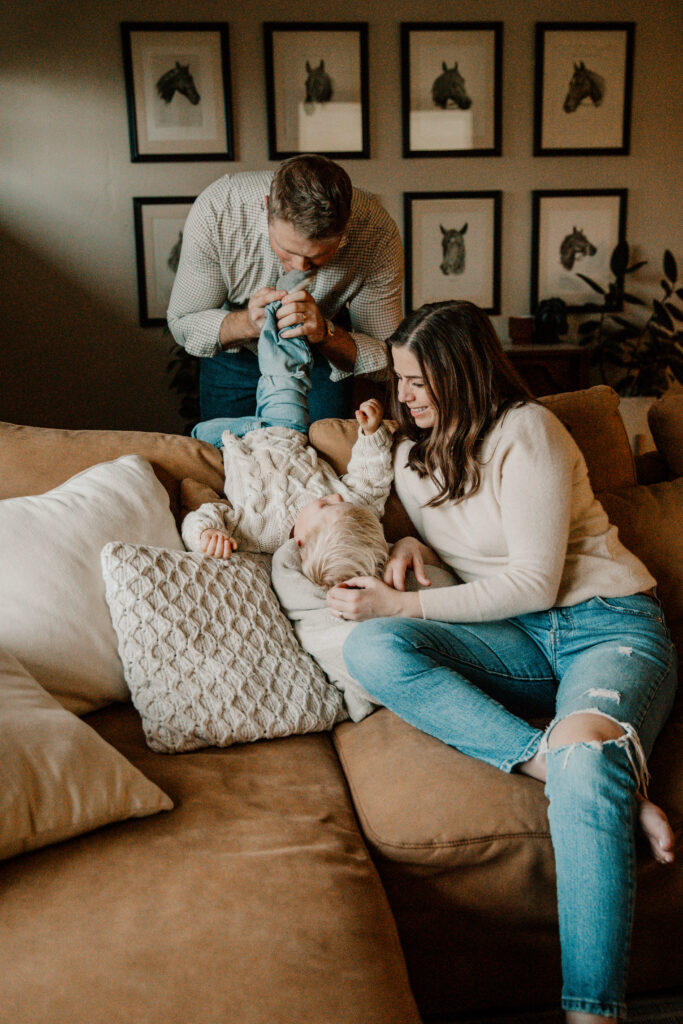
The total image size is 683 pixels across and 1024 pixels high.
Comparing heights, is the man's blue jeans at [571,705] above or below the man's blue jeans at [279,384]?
below

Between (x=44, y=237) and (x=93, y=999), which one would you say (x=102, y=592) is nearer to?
(x=93, y=999)

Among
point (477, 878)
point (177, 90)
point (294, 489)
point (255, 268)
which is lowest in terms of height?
point (477, 878)

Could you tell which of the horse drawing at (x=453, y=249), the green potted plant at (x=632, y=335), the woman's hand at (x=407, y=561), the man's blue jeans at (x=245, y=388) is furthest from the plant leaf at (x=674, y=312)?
the woman's hand at (x=407, y=561)

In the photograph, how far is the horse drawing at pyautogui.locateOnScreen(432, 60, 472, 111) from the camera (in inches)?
157

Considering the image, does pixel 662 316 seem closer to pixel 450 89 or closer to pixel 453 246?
pixel 453 246

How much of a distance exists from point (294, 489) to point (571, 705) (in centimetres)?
78

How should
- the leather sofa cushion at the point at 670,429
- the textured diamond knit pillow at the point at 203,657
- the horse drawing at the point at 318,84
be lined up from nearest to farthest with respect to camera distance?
the textured diamond knit pillow at the point at 203,657 → the leather sofa cushion at the point at 670,429 → the horse drawing at the point at 318,84

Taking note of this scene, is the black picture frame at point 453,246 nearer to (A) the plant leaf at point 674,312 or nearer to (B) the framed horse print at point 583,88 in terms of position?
(B) the framed horse print at point 583,88

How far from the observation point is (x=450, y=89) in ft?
13.1

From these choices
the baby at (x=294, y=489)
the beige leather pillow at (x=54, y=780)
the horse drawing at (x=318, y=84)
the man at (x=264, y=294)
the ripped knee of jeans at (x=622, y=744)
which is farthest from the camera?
the horse drawing at (x=318, y=84)

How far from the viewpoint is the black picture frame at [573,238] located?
416 cm

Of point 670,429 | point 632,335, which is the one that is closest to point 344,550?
point 670,429

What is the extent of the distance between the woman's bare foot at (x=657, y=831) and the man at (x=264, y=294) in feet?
4.46

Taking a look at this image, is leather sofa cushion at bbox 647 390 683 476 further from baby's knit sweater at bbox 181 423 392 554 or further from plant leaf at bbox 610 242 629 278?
plant leaf at bbox 610 242 629 278
